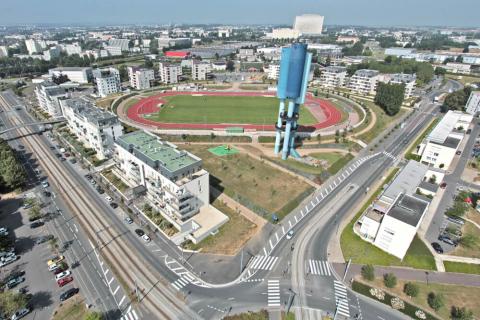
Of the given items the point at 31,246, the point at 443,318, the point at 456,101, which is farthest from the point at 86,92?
the point at 456,101

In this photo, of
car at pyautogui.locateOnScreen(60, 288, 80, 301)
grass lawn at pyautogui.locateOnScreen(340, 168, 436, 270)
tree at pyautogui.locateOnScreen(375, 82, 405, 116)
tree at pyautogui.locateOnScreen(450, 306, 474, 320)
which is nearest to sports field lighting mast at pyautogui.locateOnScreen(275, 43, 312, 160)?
grass lawn at pyautogui.locateOnScreen(340, 168, 436, 270)

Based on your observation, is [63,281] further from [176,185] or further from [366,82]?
[366,82]

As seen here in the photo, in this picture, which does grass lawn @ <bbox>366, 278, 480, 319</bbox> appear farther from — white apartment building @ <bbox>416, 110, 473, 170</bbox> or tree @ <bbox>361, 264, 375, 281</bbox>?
white apartment building @ <bbox>416, 110, 473, 170</bbox>

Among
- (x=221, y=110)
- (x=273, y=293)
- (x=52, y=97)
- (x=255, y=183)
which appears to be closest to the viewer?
(x=273, y=293)

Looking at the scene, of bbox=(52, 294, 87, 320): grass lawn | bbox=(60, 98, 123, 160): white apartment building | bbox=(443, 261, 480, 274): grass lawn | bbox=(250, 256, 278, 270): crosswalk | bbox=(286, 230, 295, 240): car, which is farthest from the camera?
bbox=(60, 98, 123, 160): white apartment building

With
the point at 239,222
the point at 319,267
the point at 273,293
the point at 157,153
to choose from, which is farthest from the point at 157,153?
the point at 319,267

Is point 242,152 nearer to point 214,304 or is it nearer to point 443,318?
point 214,304
